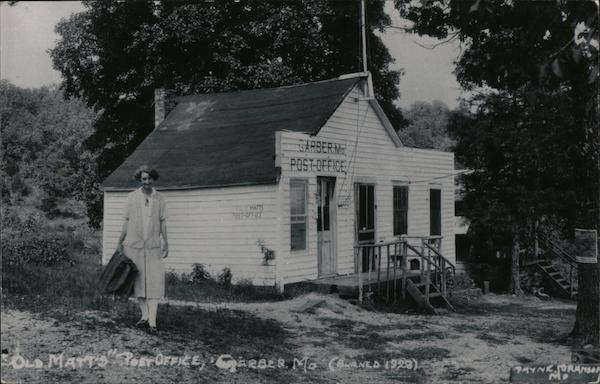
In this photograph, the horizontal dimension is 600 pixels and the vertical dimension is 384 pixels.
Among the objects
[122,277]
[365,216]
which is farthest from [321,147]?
[122,277]

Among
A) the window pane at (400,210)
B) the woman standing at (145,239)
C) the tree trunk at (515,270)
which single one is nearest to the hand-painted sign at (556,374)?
the woman standing at (145,239)

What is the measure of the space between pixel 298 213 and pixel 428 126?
61.4 m

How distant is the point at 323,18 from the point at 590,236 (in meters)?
15.4

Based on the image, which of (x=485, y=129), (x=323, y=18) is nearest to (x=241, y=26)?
(x=323, y=18)

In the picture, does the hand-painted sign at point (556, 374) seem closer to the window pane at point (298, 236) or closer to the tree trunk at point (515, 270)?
the window pane at point (298, 236)

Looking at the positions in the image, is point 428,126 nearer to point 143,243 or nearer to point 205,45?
point 205,45

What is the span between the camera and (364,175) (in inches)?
652

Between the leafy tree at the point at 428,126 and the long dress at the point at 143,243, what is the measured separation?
5364cm

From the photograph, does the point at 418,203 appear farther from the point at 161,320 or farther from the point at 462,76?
the point at 161,320

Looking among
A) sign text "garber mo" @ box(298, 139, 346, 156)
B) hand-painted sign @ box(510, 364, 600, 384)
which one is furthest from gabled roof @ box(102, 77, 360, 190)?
hand-painted sign @ box(510, 364, 600, 384)

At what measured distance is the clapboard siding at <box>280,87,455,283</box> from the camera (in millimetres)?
14430

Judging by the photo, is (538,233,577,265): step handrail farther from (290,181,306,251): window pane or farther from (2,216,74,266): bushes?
(2,216,74,266): bushes

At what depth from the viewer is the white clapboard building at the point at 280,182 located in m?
14.2

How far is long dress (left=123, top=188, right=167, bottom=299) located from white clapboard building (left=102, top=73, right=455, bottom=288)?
5676 millimetres
